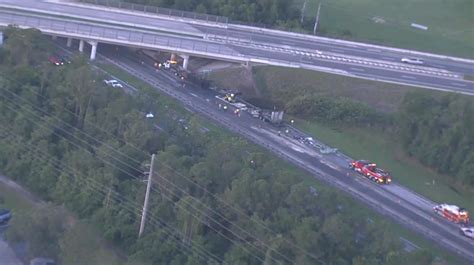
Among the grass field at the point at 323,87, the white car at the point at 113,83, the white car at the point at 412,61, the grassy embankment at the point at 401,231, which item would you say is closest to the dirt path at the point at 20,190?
the white car at the point at 113,83

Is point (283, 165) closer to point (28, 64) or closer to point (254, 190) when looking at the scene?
point (254, 190)

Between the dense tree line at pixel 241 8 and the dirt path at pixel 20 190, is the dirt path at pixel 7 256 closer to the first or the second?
the dirt path at pixel 20 190

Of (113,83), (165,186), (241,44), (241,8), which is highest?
(241,8)

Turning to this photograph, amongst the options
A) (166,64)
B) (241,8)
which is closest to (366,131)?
(166,64)

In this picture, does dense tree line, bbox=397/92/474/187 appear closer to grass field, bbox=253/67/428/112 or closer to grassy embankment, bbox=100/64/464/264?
grass field, bbox=253/67/428/112

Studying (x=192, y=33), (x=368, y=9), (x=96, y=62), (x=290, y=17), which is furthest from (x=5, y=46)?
(x=368, y=9)

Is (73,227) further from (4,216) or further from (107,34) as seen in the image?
(107,34)

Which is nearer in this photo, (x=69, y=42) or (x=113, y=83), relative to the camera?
(x=113, y=83)
